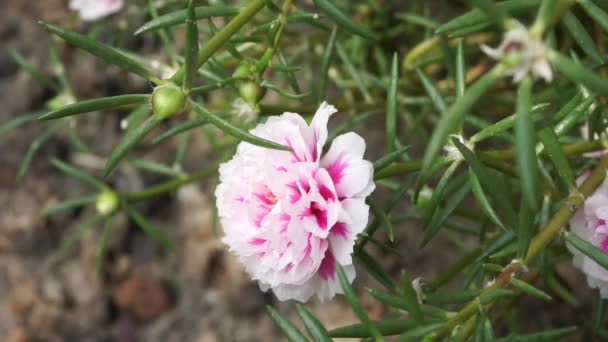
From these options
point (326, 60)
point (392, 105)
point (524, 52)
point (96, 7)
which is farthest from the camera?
point (96, 7)

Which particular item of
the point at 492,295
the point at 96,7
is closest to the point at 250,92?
the point at 492,295

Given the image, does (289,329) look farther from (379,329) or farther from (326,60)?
(326,60)

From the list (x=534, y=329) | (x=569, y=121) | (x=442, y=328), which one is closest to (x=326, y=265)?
(x=442, y=328)

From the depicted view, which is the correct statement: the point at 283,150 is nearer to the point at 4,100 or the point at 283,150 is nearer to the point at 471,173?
the point at 471,173

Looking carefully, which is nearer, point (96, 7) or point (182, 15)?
point (182, 15)

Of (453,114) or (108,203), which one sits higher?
(108,203)

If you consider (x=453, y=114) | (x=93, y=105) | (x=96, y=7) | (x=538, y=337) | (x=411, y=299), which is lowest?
(x=538, y=337)
